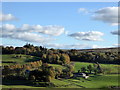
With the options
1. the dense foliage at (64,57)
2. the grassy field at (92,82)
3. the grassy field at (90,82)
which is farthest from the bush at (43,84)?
the dense foliage at (64,57)

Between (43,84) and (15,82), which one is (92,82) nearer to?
(43,84)

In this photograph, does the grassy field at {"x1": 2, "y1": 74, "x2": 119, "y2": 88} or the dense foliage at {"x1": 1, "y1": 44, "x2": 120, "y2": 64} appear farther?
the dense foliage at {"x1": 1, "y1": 44, "x2": 120, "y2": 64}

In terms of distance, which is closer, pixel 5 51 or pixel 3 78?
pixel 3 78

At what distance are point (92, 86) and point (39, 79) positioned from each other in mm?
14563

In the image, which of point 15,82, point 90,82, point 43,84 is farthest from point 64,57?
point 43,84

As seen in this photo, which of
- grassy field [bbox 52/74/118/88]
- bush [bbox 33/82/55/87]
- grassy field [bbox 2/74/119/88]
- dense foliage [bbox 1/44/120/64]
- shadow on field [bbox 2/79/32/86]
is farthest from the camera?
dense foliage [bbox 1/44/120/64]

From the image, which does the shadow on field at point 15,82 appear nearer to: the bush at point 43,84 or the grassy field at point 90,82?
the bush at point 43,84

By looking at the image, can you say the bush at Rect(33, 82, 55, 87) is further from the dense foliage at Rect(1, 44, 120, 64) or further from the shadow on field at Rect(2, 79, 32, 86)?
the dense foliage at Rect(1, 44, 120, 64)

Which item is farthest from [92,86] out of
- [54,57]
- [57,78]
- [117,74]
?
[54,57]

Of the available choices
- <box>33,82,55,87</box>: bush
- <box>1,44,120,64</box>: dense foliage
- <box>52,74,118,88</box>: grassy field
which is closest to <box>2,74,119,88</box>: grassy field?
<box>52,74,118,88</box>: grassy field

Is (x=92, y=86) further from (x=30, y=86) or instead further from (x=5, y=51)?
(x=5, y=51)

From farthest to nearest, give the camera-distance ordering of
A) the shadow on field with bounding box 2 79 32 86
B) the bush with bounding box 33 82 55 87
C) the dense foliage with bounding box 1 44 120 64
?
the dense foliage with bounding box 1 44 120 64, the shadow on field with bounding box 2 79 32 86, the bush with bounding box 33 82 55 87

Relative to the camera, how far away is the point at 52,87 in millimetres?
61562

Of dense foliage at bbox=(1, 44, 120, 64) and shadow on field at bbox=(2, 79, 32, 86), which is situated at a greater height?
dense foliage at bbox=(1, 44, 120, 64)
